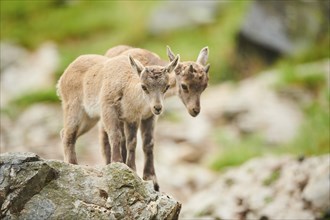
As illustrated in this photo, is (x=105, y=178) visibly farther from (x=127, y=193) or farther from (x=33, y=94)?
(x=33, y=94)

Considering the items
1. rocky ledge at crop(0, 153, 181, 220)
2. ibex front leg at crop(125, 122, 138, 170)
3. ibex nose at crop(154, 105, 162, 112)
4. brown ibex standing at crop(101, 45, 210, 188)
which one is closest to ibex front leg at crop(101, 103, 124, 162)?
ibex front leg at crop(125, 122, 138, 170)

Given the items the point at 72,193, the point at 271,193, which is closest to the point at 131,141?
the point at 72,193

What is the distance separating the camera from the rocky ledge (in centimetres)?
771

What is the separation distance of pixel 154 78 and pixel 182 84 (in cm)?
40

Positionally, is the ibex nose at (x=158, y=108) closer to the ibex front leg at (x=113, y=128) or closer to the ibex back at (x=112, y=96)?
the ibex back at (x=112, y=96)

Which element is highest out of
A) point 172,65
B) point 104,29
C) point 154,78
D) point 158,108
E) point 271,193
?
point 104,29

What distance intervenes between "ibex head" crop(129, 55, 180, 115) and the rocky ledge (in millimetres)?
1200

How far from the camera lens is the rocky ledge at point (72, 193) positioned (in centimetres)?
771

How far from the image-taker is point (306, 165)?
48.0 ft

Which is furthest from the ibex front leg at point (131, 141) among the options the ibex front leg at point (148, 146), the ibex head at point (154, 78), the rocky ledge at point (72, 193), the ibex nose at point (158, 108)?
the rocky ledge at point (72, 193)

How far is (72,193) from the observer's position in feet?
26.2

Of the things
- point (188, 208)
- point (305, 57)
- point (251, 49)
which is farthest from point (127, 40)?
point (188, 208)

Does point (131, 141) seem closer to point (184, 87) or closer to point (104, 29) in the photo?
point (184, 87)

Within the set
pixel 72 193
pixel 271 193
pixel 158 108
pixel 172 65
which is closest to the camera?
pixel 72 193
